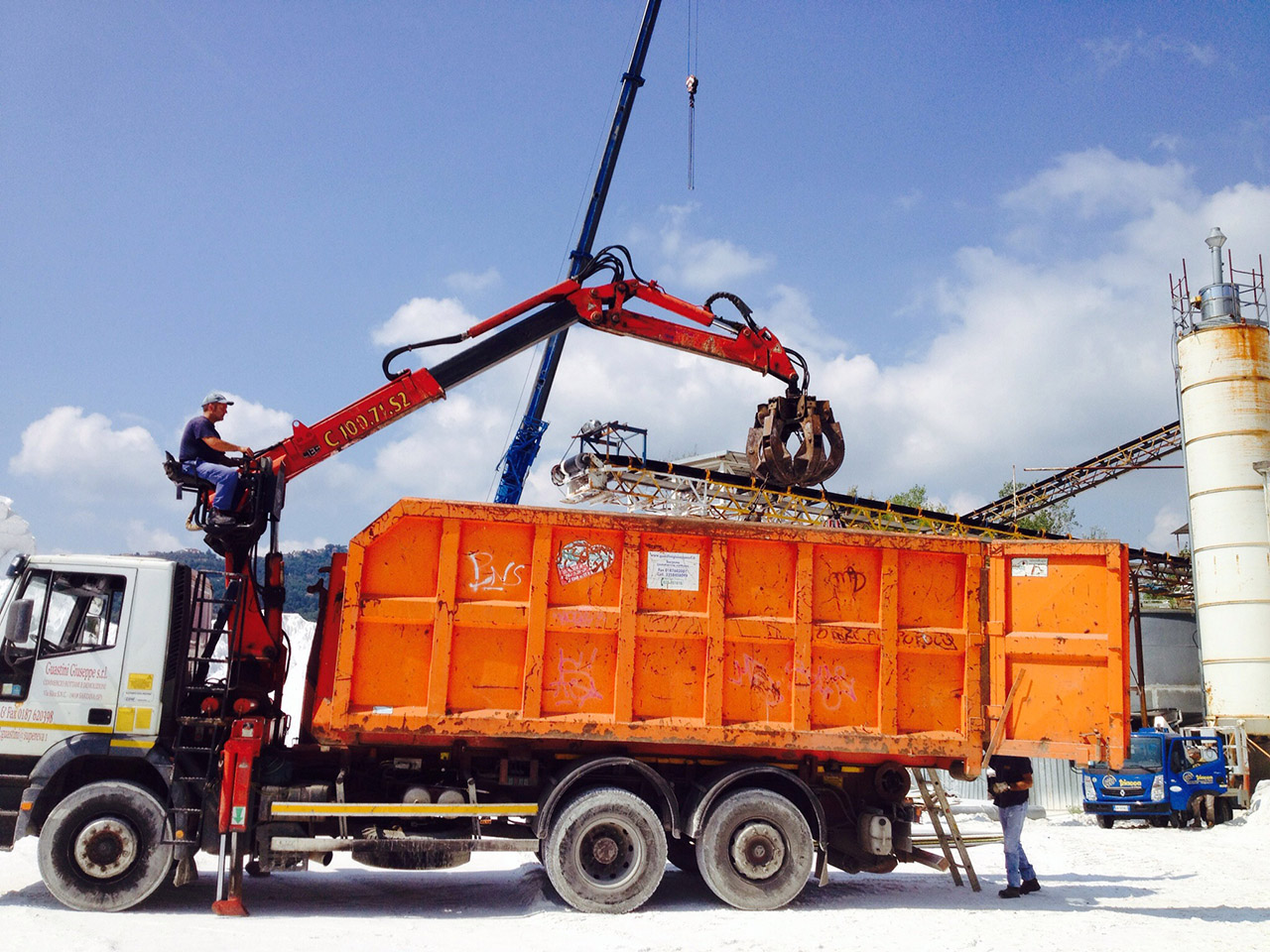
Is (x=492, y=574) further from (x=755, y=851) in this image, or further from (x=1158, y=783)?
(x=1158, y=783)

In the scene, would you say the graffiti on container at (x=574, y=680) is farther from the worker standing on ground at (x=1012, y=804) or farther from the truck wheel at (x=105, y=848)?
the worker standing on ground at (x=1012, y=804)

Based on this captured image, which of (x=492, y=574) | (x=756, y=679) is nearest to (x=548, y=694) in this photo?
(x=492, y=574)

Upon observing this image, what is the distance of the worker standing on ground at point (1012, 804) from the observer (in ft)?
32.2

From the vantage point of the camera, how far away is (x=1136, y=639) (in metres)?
30.8

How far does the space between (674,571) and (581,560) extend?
823 millimetres

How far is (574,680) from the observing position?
356 inches

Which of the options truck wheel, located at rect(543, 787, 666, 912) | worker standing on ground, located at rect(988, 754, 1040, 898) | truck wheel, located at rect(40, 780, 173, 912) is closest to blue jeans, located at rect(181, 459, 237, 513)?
truck wheel, located at rect(40, 780, 173, 912)

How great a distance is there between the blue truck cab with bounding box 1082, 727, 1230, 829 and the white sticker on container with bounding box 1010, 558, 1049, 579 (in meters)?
11.7

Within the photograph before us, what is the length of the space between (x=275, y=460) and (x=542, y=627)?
327 cm

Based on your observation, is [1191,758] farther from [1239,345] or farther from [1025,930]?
[1025,930]

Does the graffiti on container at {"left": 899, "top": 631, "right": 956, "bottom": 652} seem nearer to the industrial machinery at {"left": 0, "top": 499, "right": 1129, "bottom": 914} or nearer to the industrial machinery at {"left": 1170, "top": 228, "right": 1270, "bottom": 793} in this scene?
the industrial machinery at {"left": 0, "top": 499, "right": 1129, "bottom": 914}

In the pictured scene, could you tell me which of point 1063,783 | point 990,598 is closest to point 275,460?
point 990,598

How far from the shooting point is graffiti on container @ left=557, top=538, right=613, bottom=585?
30.1ft

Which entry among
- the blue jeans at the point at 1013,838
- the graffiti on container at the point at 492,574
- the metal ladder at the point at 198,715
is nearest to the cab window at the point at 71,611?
the metal ladder at the point at 198,715
